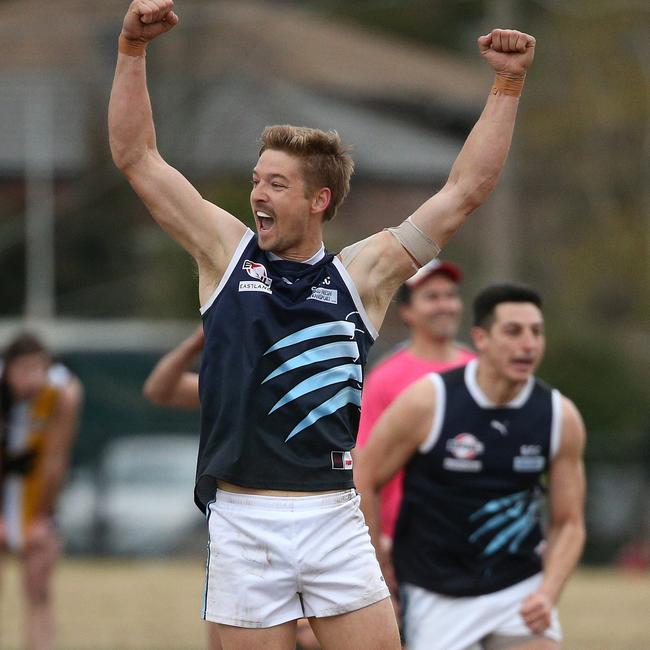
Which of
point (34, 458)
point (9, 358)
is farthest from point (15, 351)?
point (34, 458)

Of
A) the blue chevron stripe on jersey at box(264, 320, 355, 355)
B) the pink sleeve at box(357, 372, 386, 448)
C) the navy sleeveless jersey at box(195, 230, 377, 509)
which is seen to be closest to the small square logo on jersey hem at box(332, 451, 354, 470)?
the navy sleeveless jersey at box(195, 230, 377, 509)

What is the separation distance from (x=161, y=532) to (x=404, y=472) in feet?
41.9

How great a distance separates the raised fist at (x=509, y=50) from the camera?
5047 millimetres

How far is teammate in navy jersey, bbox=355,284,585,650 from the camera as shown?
6.55m

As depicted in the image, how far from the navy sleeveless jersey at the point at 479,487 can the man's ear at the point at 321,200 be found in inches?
74.8

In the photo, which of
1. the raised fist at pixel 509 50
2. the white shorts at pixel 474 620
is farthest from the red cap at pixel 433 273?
the raised fist at pixel 509 50

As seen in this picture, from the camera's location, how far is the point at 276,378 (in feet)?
15.5

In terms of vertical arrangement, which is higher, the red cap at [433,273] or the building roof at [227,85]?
the building roof at [227,85]

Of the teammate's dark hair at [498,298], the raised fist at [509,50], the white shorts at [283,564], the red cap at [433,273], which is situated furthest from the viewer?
the red cap at [433,273]

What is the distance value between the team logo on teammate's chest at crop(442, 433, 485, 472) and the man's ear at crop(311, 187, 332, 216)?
194 cm

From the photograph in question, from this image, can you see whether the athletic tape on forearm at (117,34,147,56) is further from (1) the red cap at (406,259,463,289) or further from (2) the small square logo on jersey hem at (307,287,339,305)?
(1) the red cap at (406,259,463,289)

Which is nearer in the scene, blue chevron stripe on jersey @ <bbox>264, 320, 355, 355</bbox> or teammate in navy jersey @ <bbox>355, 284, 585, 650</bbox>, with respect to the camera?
blue chevron stripe on jersey @ <bbox>264, 320, 355, 355</bbox>

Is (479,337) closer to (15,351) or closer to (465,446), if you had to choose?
(465,446)

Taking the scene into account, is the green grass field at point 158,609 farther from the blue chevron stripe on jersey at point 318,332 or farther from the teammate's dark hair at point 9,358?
the blue chevron stripe on jersey at point 318,332
